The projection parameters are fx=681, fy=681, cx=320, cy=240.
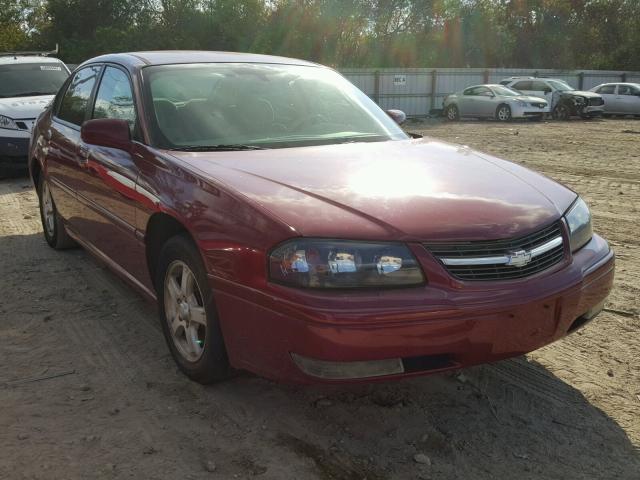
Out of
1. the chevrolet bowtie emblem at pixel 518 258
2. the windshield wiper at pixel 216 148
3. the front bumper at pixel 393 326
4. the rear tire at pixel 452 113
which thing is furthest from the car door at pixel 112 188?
the rear tire at pixel 452 113

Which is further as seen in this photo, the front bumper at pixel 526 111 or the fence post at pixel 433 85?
the fence post at pixel 433 85

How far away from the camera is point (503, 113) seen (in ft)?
79.7

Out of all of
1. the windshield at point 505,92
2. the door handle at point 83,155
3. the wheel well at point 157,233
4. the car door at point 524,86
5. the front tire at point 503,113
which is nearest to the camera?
the wheel well at point 157,233

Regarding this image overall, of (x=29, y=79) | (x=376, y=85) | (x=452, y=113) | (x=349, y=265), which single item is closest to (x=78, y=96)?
(x=349, y=265)

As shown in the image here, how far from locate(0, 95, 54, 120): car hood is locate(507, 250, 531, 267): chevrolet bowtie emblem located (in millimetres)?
8630

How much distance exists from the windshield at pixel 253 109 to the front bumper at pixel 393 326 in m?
1.20

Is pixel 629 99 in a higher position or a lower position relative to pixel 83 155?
lower

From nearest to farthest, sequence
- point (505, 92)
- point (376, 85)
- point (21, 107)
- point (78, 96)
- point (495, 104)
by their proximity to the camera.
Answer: point (78, 96) → point (21, 107) → point (495, 104) → point (505, 92) → point (376, 85)

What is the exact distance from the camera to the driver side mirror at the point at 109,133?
3.77 meters

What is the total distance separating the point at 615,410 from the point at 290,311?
5.39 feet

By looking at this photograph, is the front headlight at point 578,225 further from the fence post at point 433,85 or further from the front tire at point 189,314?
the fence post at point 433,85

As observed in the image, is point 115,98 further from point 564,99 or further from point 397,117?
point 564,99

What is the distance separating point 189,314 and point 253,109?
4.31ft

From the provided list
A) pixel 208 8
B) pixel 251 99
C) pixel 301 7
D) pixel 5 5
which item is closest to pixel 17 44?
pixel 5 5
